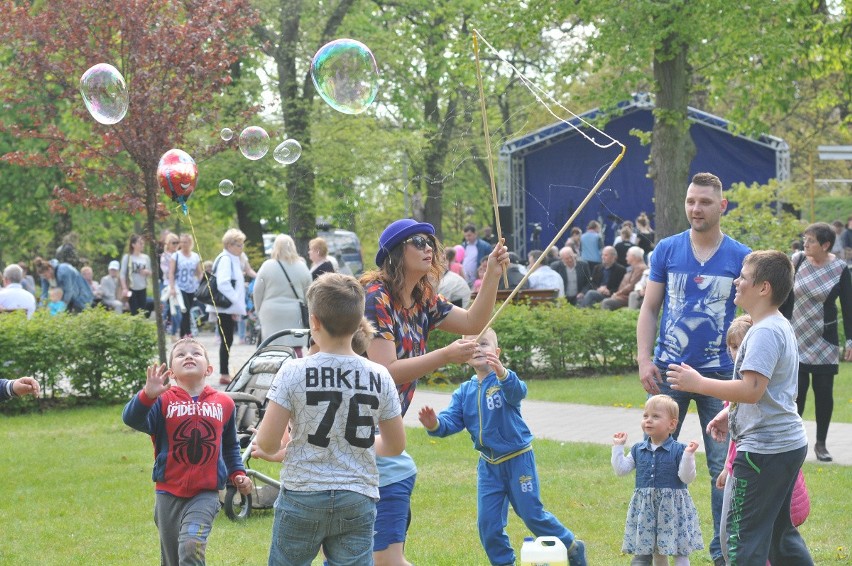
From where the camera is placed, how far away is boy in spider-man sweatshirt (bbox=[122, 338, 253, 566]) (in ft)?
17.9

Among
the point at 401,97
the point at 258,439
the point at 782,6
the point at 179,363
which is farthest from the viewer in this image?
the point at 401,97

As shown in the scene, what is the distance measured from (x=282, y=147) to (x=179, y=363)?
14.3 ft

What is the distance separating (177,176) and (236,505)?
3.34 metres

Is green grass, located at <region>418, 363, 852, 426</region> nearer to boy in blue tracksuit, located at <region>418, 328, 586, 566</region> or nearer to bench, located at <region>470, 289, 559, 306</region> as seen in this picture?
bench, located at <region>470, 289, 559, 306</region>

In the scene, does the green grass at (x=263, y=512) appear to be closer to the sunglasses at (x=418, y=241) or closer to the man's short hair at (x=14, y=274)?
the sunglasses at (x=418, y=241)

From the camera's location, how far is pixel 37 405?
542 inches

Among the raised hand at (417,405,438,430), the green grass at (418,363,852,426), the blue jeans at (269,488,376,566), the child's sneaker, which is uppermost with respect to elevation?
the raised hand at (417,405,438,430)

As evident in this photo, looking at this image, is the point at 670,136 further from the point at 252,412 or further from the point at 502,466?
the point at 502,466

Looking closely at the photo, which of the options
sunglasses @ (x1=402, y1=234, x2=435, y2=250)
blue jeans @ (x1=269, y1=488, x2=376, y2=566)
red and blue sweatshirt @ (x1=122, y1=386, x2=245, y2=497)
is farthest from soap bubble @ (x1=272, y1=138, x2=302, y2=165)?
blue jeans @ (x1=269, y1=488, x2=376, y2=566)

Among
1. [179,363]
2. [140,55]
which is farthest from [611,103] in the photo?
[179,363]

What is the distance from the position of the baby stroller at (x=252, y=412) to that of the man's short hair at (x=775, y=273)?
138 inches

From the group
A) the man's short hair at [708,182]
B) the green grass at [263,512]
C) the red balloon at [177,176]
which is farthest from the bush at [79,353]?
the man's short hair at [708,182]

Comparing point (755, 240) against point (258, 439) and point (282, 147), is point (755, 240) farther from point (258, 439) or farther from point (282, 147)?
point (258, 439)

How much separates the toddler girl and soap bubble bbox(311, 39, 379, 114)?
116 inches
